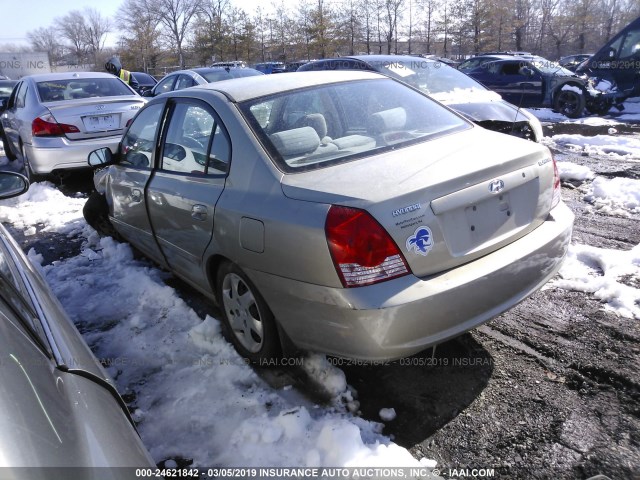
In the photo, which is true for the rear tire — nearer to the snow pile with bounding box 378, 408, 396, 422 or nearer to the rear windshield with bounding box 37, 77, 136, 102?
the rear windshield with bounding box 37, 77, 136, 102

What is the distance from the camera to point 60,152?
7332 millimetres

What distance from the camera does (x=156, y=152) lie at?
3814 mm

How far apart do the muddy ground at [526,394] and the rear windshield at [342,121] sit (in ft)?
4.10

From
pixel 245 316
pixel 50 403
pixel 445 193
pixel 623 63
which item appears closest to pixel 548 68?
pixel 623 63

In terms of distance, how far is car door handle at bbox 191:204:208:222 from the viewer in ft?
10.0

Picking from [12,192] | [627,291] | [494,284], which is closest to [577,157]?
[627,291]

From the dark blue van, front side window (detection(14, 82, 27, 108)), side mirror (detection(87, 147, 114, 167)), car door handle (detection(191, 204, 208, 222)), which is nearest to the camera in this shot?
car door handle (detection(191, 204, 208, 222))

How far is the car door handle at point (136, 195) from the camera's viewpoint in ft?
13.1

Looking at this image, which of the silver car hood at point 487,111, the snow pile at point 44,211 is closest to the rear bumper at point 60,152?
the snow pile at point 44,211

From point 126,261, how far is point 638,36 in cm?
1515

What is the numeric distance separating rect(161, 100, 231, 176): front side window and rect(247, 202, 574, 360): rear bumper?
32.2 inches

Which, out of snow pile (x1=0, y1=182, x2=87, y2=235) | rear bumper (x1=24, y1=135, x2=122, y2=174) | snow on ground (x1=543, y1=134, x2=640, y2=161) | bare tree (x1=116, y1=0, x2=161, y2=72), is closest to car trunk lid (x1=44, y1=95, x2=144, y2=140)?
rear bumper (x1=24, y1=135, x2=122, y2=174)

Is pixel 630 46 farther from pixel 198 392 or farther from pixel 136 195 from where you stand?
pixel 198 392

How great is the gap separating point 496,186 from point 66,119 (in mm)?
6814
